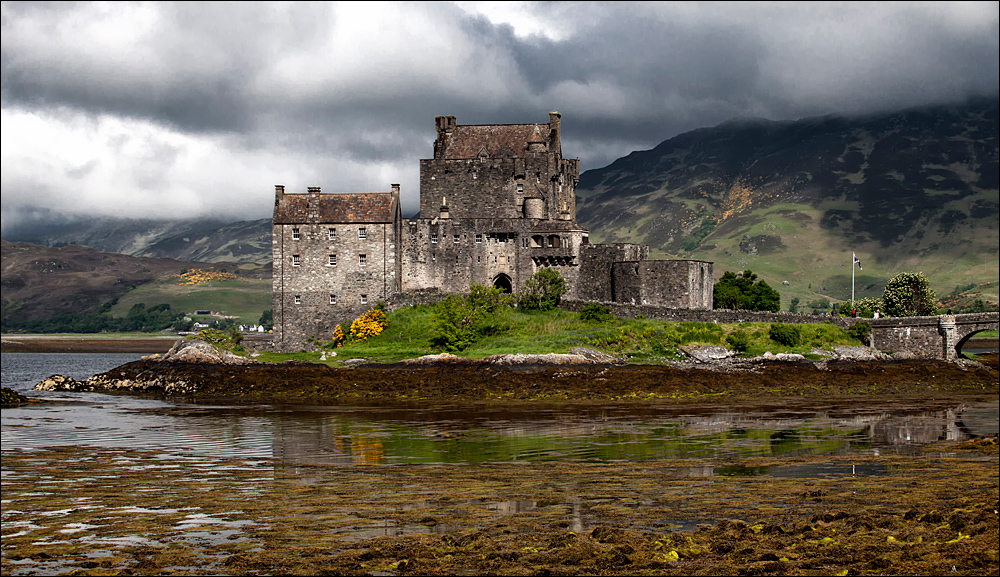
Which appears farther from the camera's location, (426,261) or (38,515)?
(426,261)

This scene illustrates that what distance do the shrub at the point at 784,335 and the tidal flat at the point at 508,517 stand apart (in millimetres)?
31752

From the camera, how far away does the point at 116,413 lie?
3959cm

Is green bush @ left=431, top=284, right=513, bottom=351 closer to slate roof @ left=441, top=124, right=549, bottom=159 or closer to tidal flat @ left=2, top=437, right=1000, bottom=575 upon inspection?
slate roof @ left=441, top=124, right=549, bottom=159

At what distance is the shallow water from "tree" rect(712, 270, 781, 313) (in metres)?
27.1

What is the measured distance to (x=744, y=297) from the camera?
68062 mm

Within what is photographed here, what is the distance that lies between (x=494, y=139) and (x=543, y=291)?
14812mm

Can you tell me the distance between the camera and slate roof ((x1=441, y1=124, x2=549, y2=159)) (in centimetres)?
7156

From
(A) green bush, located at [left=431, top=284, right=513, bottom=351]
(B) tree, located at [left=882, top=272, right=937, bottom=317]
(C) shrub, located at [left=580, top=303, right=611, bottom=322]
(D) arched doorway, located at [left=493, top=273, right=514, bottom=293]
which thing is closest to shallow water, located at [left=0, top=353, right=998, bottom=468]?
(A) green bush, located at [left=431, top=284, right=513, bottom=351]

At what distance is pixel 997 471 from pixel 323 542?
1591 centimetres

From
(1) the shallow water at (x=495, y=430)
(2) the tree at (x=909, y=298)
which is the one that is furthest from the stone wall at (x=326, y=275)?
(2) the tree at (x=909, y=298)

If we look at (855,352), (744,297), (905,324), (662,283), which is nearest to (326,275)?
(662,283)

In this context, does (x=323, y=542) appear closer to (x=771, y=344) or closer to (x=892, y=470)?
(x=892, y=470)

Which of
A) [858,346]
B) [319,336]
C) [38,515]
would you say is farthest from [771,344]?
[38,515]

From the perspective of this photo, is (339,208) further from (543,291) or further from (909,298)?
(909,298)
